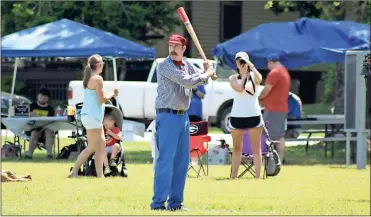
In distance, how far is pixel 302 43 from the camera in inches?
784

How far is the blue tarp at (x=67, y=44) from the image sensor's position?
63.5ft

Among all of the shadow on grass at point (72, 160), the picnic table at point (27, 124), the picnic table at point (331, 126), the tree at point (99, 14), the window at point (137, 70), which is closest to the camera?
the shadow on grass at point (72, 160)

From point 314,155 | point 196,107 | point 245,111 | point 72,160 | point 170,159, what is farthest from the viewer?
point 314,155

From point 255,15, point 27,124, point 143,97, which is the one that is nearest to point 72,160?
point 27,124

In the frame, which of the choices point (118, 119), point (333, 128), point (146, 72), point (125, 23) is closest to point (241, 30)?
point (146, 72)

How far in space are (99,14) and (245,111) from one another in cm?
1645

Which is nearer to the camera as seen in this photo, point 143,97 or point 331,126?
point 331,126

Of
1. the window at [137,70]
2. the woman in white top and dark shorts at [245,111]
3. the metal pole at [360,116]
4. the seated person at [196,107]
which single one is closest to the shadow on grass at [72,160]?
the seated person at [196,107]

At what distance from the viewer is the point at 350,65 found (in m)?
18.5

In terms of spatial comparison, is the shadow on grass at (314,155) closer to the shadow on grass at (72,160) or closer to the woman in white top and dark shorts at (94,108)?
the shadow on grass at (72,160)

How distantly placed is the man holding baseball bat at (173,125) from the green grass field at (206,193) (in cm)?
30

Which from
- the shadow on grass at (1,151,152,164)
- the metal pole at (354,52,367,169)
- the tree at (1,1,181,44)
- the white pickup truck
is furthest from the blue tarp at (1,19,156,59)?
the tree at (1,1,181,44)

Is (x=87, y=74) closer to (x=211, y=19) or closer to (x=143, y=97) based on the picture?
(x=143, y=97)

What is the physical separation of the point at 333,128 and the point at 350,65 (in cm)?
313
